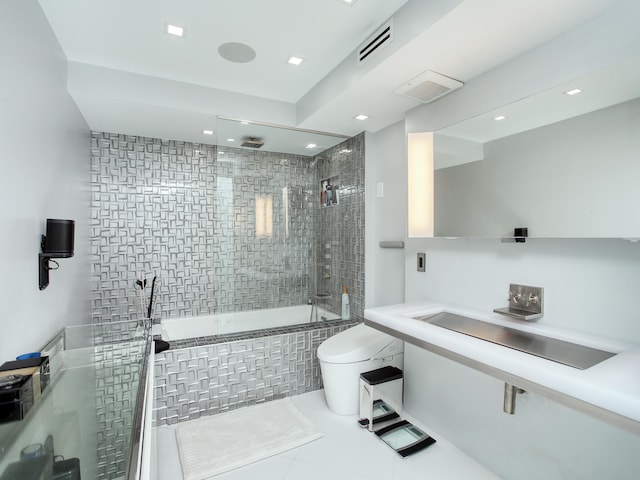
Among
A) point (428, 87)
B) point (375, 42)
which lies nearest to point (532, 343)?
point (428, 87)

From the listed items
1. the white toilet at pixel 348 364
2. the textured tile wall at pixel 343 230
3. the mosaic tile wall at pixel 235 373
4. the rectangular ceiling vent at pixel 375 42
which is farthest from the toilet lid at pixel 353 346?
the rectangular ceiling vent at pixel 375 42

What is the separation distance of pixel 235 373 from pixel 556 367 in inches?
87.1

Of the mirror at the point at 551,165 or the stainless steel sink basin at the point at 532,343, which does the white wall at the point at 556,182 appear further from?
the stainless steel sink basin at the point at 532,343

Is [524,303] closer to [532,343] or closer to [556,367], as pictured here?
[532,343]

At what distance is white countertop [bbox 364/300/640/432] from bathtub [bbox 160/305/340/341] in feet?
4.94

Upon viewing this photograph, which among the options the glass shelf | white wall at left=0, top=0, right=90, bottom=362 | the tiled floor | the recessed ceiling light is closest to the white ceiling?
the recessed ceiling light

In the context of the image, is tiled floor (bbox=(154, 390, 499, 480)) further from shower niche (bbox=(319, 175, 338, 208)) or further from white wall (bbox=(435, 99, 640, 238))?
shower niche (bbox=(319, 175, 338, 208))

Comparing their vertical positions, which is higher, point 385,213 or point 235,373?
point 385,213

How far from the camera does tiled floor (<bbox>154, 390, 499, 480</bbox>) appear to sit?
1.92 m

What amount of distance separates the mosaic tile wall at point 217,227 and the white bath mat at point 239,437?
0.93m

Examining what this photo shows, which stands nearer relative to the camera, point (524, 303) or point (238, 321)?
→ point (524, 303)

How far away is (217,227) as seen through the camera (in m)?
3.26

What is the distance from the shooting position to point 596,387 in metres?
1.05

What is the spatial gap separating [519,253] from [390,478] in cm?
153
